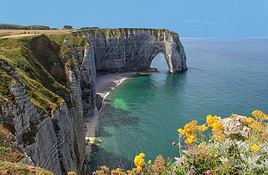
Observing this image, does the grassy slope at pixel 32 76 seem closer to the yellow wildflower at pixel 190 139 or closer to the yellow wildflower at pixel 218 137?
the yellow wildflower at pixel 190 139

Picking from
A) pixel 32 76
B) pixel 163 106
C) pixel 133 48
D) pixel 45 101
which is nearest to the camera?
pixel 45 101

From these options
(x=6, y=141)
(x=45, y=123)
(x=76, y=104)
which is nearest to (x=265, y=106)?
(x=76, y=104)

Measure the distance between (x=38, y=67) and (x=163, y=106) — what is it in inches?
1683

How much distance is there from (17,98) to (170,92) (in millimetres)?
73702

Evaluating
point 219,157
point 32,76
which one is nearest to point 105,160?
point 32,76

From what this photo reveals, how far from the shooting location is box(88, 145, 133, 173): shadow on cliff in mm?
43787

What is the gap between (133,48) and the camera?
137125 mm

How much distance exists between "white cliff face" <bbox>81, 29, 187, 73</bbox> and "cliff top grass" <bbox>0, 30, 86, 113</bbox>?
72.2 meters

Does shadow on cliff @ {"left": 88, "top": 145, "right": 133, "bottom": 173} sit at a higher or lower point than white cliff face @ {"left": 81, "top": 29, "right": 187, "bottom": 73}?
lower

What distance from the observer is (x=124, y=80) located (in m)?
113

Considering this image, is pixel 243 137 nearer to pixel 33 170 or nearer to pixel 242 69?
pixel 33 170

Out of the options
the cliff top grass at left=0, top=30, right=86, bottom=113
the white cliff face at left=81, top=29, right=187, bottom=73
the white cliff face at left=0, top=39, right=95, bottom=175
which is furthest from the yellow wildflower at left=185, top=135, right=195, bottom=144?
the white cliff face at left=81, top=29, right=187, bottom=73

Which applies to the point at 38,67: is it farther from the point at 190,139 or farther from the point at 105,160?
the point at 190,139

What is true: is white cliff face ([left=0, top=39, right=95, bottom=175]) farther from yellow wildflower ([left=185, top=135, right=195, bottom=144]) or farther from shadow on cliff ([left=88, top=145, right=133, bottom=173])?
yellow wildflower ([left=185, top=135, right=195, bottom=144])
